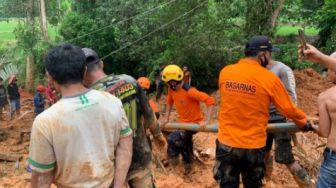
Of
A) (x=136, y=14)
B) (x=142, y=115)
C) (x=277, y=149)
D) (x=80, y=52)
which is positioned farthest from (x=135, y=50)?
(x=80, y=52)

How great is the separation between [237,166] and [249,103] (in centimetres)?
68

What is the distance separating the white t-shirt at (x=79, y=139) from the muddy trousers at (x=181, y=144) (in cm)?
425

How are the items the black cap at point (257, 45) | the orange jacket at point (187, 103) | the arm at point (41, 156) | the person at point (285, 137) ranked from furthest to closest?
the orange jacket at point (187, 103) → the person at point (285, 137) → the black cap at point (257, 45) → the arm at point (41, 156)

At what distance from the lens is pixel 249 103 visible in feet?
13.2

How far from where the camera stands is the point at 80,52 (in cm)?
240

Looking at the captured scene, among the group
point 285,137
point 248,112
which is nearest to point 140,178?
point 248,112

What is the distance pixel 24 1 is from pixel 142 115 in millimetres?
21050

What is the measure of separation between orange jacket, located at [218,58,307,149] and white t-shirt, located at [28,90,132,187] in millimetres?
1718

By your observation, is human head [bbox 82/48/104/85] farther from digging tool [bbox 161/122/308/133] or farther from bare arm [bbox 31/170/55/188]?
digging tool [bbox 161/122/308/133]

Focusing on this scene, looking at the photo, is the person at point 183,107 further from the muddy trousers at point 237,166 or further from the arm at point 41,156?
the arm at point 41,156

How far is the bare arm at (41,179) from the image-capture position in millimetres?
2407

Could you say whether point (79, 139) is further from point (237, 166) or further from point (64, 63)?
point (237, 166)

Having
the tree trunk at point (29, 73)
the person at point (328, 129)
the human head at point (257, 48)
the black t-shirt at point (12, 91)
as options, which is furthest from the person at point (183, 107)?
the tree trunk at point (29, 73)

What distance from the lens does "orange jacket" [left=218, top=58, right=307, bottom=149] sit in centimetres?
396
